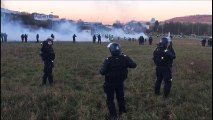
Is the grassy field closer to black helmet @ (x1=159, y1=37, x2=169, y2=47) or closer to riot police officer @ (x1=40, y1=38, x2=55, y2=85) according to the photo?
riot police officer @ (x1=40, y1=38, x2=55, y2=85)

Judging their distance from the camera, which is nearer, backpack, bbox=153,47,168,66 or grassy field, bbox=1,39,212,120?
grassy field, bbox=1,39,212,120

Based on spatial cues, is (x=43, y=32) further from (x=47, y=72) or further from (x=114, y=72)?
(x=114, y=72)

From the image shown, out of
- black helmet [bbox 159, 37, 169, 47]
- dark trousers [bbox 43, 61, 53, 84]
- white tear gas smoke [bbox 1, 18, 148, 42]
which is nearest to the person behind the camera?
black helmet [bbox 159, 37, 169, 47]

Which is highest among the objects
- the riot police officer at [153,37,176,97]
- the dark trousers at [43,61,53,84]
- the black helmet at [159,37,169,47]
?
the black helmet at [159,37,169,47]

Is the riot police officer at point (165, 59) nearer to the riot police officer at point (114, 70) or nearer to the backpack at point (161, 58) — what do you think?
the backpack at point (161, 58)

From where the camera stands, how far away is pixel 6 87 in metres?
14.4

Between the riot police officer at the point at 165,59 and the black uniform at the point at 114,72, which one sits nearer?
the black uniform at the point at 114,72

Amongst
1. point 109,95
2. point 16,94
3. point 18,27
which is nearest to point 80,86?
point 16,94

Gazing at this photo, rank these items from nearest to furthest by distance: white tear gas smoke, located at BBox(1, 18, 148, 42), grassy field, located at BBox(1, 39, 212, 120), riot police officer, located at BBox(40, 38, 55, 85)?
1. grassy field, located at BBox(1, 39, 212, 120)
2. riot police officer, located at BBox(40, 38, 55, 85)
3. white tear gas smoke, located at BBox(1, 18, 148, 42)

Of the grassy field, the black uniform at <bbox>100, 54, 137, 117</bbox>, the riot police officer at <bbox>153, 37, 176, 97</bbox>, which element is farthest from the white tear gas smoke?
the black uniform at <bbox>100, 54, 137, 117</bbox>

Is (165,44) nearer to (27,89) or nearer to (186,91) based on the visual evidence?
(186,91)

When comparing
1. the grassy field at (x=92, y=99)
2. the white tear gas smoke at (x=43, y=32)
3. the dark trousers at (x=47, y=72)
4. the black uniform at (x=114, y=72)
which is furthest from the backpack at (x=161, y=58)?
the white tear gas smoke at (x=43, y=32)

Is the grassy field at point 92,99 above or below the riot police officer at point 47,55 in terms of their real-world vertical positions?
below

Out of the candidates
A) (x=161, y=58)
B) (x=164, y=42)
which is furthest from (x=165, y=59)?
(x=164, y=42)
